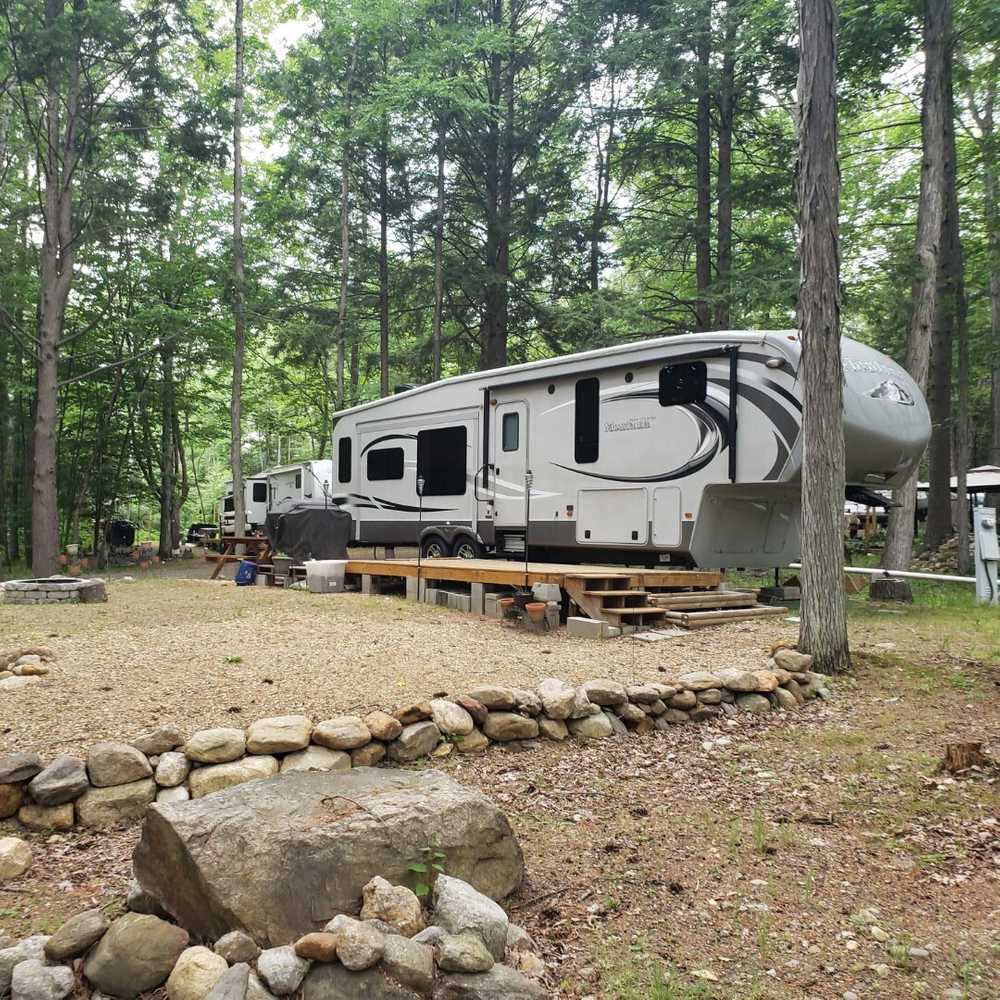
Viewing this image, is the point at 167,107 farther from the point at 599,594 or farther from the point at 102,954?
the point at 102,954

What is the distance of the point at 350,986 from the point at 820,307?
5.74 metres

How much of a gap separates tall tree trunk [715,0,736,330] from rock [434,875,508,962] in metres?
12.8

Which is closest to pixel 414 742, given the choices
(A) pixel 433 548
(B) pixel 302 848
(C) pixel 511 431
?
(B) pixel 302 848

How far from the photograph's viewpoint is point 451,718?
13.6 feet

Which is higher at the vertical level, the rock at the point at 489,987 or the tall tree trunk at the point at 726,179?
the tall tree trunk at the point at 726,179

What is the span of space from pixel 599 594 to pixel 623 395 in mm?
2912

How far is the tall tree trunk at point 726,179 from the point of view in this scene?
46.9ft

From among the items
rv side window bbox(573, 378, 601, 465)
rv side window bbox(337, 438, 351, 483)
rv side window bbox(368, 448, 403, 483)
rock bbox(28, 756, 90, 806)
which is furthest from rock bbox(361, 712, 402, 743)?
rv side window bbox(337, 438, 351, 483)

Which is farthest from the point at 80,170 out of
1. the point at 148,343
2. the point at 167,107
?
the point at 148,343

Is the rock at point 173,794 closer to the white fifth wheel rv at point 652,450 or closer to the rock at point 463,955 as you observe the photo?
the rock at point 463,955

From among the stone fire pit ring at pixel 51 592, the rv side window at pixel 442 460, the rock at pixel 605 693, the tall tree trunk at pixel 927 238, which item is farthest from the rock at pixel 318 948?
the tall tree trunk at pixel 927 238

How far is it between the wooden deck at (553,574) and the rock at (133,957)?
5.52 metres

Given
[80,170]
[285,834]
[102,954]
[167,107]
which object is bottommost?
[102,954]

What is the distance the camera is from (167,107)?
558 inches
